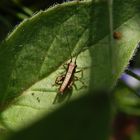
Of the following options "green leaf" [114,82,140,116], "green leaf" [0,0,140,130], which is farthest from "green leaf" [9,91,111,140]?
"green leaf" [114,82,140,116]

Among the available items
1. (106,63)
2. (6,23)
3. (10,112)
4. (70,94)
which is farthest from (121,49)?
(6,23)

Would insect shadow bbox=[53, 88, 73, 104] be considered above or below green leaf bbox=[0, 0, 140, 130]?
below

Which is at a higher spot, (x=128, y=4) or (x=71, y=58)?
(x=128, y=4)

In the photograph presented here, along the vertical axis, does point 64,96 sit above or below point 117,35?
below

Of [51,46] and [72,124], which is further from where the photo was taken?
[51,46]

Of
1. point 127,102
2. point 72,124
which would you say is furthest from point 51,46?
point 127,102

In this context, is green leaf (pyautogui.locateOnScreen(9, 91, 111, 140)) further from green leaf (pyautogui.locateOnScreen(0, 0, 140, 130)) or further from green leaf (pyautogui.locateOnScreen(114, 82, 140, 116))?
green leaf (pyautogui.locateOnScreen(114, 82, 140, 116))

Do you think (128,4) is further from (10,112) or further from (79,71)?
(10,112)

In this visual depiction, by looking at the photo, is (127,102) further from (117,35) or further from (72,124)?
(72,124)
